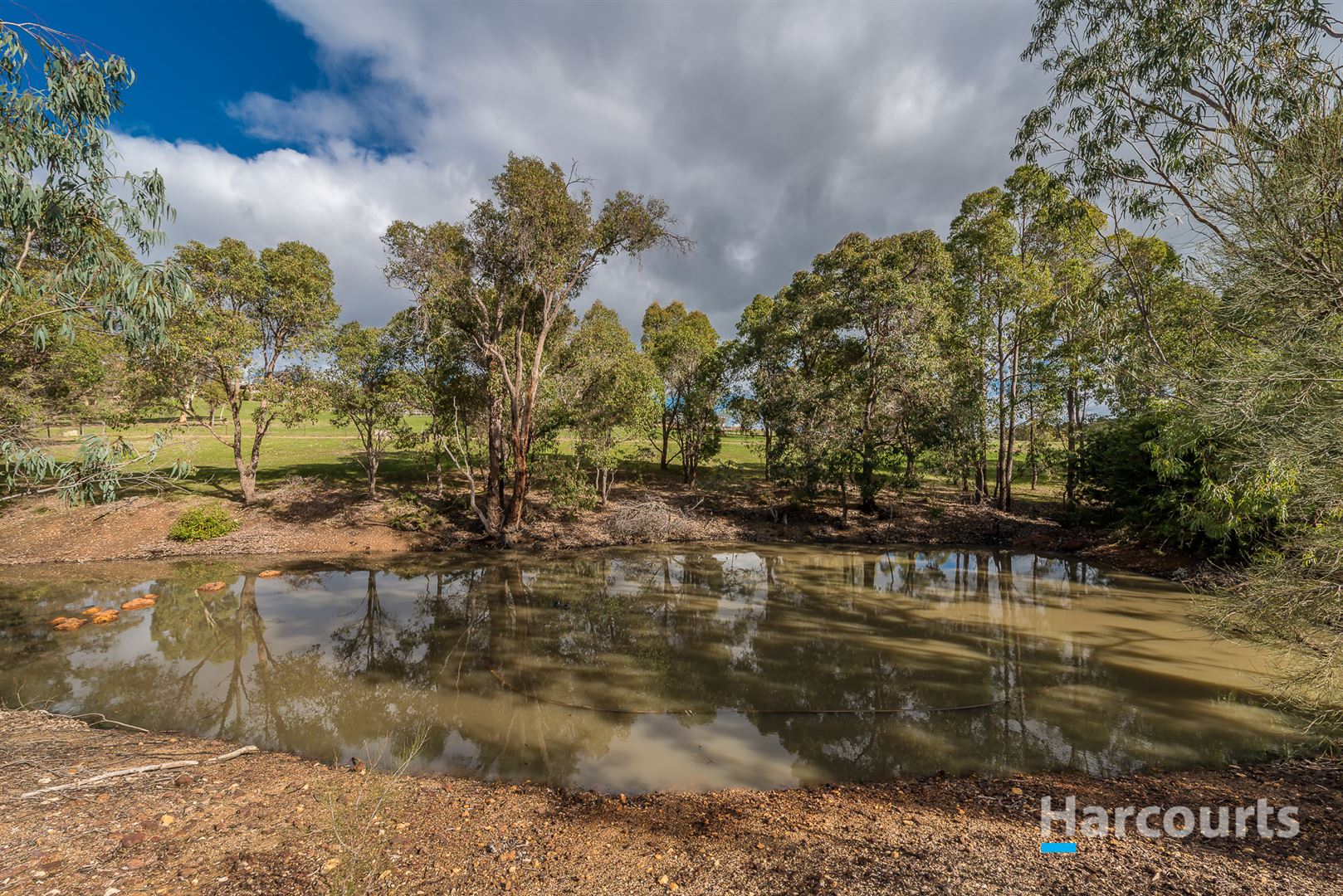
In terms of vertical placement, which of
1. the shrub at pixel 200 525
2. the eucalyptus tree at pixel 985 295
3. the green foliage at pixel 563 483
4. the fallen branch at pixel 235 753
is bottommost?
the fallen branch at pixel 235 753

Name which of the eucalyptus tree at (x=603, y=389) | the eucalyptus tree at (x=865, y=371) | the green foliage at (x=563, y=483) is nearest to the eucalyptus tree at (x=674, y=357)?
the eucalyptus tree at (x=603, y=389)

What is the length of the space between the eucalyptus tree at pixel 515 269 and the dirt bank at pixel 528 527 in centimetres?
320

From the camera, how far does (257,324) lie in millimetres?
19391

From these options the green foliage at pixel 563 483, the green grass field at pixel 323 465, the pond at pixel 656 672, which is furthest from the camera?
the green grass field at pixel 323 465

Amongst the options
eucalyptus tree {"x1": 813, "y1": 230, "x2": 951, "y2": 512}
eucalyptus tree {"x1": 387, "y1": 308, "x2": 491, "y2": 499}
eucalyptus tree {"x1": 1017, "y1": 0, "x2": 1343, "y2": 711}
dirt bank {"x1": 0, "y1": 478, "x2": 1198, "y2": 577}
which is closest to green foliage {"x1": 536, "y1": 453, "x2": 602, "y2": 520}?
dirt bank {"x1": 0, "y1": 478, "x2": 1198, "y2": 577}

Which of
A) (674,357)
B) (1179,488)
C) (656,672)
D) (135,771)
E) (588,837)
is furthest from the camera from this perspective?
(674,357)

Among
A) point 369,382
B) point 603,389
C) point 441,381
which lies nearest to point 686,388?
point 603,389

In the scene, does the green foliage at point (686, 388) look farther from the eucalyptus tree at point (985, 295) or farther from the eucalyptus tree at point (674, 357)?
the eucalyptus tree at point (985, 295)

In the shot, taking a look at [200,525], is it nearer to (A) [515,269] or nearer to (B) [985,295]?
(A) [515,269]

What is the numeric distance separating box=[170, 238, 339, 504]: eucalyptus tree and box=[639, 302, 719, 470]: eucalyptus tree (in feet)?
47.7

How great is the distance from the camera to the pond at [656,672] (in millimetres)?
6758

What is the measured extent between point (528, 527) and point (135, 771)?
15201 mm

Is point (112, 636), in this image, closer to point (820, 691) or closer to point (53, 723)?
point (53, 723)

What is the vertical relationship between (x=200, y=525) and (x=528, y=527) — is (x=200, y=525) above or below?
below
